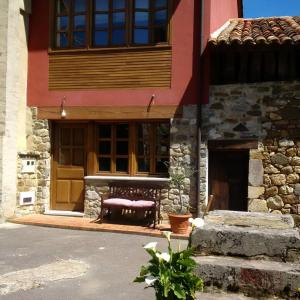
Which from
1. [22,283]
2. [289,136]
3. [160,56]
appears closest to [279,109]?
[289,136]

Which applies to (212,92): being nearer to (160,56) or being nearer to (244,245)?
(160,56)

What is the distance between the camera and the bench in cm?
958

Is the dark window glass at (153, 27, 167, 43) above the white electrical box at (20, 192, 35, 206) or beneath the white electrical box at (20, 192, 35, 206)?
above

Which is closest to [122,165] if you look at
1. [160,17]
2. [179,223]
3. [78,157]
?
[78,157]

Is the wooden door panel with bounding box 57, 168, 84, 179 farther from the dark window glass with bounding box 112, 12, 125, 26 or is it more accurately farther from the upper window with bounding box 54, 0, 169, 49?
the dark window glass with bounding box 112, 12, 125, 26

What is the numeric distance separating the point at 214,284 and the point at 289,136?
5.94 m

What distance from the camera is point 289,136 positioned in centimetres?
934

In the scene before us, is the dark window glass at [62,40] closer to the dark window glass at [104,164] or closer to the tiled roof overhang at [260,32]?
the dark window glass at [104,164]

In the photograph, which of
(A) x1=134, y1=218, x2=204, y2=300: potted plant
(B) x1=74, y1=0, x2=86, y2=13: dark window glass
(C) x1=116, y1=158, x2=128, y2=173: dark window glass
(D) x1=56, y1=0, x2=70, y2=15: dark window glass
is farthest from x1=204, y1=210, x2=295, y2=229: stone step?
(D) x1=56, y1=0, x2=70, y2=15: dark window glass

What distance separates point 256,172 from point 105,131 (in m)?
3.79

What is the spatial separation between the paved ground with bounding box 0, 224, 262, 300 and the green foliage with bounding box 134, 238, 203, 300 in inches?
23.5

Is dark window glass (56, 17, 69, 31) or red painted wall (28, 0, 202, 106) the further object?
dark window glass (56, 17, 69, 31)

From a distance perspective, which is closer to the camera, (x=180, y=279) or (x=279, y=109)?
(x=180, y=279)

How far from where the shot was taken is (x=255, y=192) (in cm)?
953
